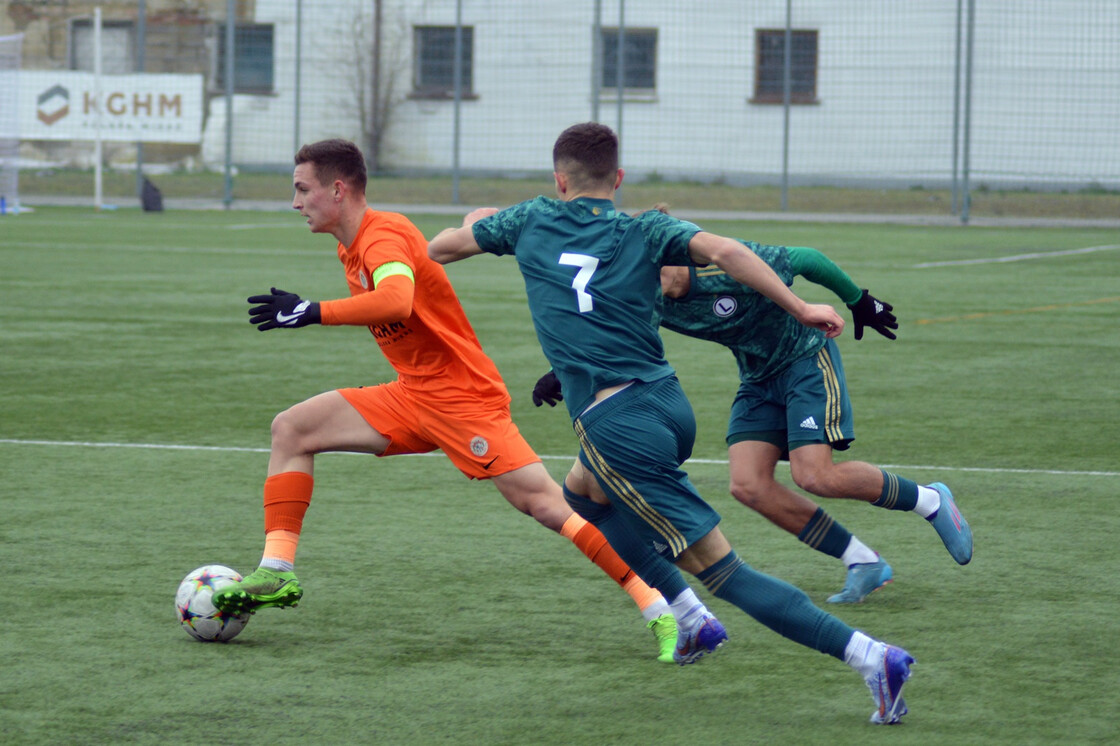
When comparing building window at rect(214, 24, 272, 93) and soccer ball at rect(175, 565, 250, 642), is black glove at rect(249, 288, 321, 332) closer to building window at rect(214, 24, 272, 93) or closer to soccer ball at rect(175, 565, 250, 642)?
soccer ball at rect(175, 565, 250, 642)

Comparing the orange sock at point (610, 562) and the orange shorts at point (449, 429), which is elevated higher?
the orange shorts at point (449, 429)

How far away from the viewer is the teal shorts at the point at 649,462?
423 cm

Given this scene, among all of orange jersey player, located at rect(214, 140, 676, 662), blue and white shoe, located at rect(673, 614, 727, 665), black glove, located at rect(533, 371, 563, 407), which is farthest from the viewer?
black glove, located at rect(533, 371, 563, 407)

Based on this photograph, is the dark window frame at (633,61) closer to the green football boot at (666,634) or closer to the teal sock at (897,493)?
the teal sock at (897,493)

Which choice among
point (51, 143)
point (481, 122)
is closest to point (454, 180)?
point (481, 122)

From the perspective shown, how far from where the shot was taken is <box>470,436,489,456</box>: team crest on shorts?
4930mm

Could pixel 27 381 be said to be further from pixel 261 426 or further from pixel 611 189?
pixel 611 189

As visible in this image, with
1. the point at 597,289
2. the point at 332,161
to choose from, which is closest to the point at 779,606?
the point at 597,289

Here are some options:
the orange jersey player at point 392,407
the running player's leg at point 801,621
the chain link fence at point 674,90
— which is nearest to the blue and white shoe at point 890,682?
the running player's leg at point 801,621

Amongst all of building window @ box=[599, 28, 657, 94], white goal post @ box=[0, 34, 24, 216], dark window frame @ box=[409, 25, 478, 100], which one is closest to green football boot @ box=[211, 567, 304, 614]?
white goal post @ box=[0, 34, 24, 216]

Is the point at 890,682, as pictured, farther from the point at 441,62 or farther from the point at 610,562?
the point at 441,62

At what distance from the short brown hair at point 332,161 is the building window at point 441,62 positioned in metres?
25.4

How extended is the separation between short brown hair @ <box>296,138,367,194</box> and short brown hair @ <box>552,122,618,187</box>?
2.82 ft

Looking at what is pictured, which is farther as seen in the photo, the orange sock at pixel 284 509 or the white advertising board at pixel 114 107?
the white advertising board at pixel 114 107
